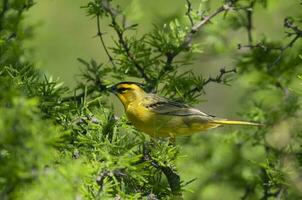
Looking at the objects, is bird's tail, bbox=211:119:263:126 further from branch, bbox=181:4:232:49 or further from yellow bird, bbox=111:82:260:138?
branch, bbox=181:4:232:49

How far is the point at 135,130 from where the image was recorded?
3326mm

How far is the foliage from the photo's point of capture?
1.84m

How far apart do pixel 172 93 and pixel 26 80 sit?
0.99 meters

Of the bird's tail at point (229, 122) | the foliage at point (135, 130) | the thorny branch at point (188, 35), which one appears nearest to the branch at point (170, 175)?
the foliage at point (135, 130)

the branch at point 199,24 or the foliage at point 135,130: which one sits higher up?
the branch at point 199,24

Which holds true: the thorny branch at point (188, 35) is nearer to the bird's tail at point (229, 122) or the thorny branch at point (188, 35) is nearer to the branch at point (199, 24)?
the branch at point (199, 24)

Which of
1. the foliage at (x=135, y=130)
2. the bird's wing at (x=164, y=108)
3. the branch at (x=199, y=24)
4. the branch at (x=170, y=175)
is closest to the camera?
the foliage at (x=135, y=130)

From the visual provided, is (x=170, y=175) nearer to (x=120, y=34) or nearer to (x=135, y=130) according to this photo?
(x=135, y=130)

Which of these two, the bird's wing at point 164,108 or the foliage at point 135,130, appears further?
the bird's wing at point 164,108

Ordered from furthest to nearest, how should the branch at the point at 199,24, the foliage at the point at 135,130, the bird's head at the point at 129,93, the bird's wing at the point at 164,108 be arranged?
the bird's head at the point at 129,93 → the bird's wing at the point at 164,108 → the branch at the point at 199,24 → the foliage at the point at 135,130

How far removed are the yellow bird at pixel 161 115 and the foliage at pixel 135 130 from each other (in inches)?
5.2

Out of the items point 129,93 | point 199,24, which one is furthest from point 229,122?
point 199,24

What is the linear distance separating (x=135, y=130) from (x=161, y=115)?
119cm

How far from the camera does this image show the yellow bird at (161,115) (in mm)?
4121
